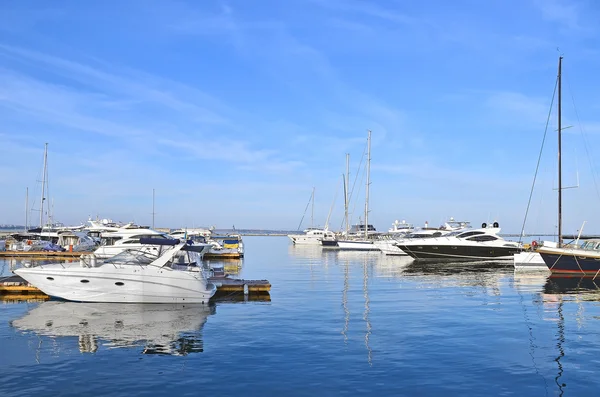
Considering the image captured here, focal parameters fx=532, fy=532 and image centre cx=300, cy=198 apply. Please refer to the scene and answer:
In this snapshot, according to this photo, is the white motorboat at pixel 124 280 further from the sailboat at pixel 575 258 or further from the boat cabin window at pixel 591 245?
the boat cabin window at pixel 591 245

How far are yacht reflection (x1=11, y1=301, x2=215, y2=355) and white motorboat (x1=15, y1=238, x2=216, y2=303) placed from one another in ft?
1.21

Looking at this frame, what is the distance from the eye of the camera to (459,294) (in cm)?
2848

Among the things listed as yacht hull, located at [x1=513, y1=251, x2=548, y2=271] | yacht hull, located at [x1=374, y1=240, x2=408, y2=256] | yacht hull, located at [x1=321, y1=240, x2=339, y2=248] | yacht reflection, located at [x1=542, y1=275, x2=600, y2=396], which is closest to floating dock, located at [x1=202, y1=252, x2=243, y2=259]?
yacht hull, located at [x1=374, y1=240, x2=408, y2=256]

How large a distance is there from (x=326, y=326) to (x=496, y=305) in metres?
9.88

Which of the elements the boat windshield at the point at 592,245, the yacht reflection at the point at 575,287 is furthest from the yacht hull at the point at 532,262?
the boat windshield at the point at 592,245

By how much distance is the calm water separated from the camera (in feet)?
39.2

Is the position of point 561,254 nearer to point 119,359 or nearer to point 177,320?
point 177,320

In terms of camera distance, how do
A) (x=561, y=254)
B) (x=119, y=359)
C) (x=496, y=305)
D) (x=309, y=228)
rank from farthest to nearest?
(x=309, y=228)
(x=561, y=254)
(x=496, y=305)
(x=119, y=359)

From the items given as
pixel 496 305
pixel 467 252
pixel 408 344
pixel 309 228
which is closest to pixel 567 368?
pixel 408 344

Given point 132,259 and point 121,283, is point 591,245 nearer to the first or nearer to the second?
point 132,259

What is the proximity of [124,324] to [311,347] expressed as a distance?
7335mm

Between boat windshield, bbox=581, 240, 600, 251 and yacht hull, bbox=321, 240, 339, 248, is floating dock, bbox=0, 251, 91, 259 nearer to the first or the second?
boat windshield, bbox=581, 240, 600, 251

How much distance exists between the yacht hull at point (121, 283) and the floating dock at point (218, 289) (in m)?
2.22

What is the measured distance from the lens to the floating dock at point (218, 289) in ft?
84.0
